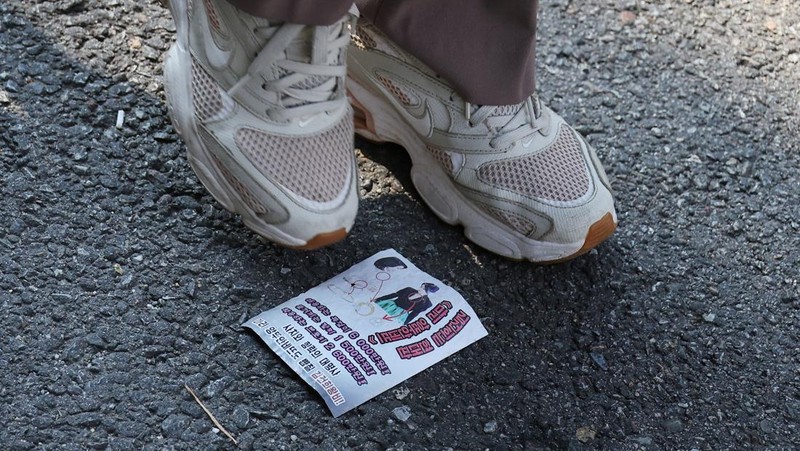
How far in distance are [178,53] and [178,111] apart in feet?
0.31

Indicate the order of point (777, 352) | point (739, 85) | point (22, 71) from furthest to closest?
point (739, 85) → point (22, 71) → point (777, 352)

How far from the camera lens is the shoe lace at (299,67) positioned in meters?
1.43

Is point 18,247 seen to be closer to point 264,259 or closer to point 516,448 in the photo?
point 264,259

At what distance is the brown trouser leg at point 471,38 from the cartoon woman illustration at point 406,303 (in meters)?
0.34

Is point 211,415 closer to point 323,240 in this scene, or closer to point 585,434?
point 323,240

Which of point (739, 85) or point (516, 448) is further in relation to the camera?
point (739, 85)

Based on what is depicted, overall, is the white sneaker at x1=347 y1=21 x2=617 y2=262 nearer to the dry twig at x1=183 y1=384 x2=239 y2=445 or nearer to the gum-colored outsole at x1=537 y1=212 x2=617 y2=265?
the gum-colored outsole at x1=537 y1=212 x2=617 y2=265

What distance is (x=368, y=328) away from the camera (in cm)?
154

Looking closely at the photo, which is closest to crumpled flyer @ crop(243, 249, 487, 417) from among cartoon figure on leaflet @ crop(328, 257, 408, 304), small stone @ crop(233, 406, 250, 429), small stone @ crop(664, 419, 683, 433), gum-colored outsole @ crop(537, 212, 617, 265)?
cartoon figure on leaflet @ crop(328, 257, 408, 304)

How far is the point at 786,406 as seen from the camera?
62.1 inches

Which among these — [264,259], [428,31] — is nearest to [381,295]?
[264,259]

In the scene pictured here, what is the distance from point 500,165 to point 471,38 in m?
0.23

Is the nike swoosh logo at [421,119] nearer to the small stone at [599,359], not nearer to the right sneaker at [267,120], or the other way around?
the right sneaker at [267,120]

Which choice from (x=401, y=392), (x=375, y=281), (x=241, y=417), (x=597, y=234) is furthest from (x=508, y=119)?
(x=241, y=417)
